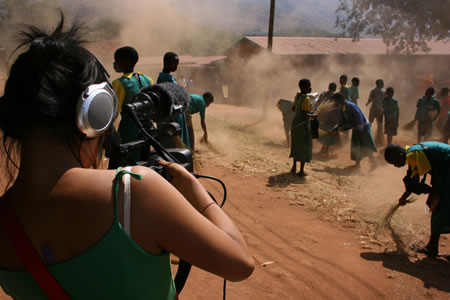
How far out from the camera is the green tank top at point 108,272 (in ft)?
3.24

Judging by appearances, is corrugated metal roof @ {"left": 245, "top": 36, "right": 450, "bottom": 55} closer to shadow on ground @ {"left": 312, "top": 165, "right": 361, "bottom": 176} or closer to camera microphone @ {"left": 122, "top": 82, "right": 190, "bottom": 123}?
shadow on ground @ {"left": 312, "top": 165, "right": 361, "bottom": 176}

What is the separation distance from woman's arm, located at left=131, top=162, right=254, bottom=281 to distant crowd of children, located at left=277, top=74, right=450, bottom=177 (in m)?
6.45

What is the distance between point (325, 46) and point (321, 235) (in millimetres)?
20670

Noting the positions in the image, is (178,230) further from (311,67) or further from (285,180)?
(311,67)

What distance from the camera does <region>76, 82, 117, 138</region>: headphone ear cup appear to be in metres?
1.02

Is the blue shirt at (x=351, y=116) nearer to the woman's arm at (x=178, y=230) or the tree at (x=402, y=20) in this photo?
the woman's arm at (x=178, y=230)

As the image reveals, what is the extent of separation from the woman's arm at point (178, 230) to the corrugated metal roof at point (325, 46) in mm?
19862

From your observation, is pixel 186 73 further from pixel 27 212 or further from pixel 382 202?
pixel 27 212

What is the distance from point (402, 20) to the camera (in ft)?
62.9

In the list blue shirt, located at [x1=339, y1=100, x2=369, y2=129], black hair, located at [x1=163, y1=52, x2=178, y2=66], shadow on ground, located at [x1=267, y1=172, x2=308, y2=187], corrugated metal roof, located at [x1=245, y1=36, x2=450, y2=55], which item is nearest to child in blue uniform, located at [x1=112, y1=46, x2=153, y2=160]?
black hair, located at [x1=163, y1=52, x2=178, y2=66]

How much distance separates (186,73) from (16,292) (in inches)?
1002

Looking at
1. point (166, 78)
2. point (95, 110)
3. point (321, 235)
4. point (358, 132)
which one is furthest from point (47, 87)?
point (358, 132)

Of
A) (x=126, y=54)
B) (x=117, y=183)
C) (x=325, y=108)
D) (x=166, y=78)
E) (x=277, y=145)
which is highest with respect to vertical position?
(x=126, y=54)

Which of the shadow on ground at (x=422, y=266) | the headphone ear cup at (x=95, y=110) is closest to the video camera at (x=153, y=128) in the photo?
the headphone ear cup at (x=95, y=110)
